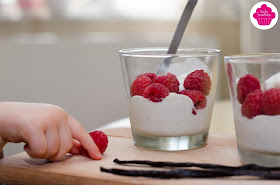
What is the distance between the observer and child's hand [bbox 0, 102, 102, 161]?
53 centimetres

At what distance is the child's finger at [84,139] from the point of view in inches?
22.8

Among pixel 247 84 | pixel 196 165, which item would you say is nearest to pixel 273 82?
pixel 247 84

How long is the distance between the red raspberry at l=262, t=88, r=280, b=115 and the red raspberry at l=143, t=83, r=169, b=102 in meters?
0.15

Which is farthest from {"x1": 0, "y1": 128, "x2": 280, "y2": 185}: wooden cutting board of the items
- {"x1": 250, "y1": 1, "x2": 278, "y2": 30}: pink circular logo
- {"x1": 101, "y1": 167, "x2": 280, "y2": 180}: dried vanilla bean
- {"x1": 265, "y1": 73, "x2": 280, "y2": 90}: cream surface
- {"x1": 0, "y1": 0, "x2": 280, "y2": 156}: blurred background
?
{"x1": 0, "y1": 0, "x2": 280, "y2": 156}: blurred background

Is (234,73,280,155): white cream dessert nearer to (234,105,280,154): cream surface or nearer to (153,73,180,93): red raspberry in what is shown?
(234,105,280,154): cream surface

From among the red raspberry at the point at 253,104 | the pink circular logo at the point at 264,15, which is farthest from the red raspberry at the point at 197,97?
the pink circular logo at the point at 264,15

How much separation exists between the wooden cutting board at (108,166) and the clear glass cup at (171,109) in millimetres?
18

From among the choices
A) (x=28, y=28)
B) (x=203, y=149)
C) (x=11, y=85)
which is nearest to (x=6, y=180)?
(x=203, y=149)

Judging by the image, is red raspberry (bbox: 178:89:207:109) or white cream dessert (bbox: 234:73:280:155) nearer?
white cream dessert (bbox: 234:73:280:155)

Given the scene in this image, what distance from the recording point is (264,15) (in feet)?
2.58

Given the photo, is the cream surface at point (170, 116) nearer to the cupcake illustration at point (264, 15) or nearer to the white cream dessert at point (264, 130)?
the white cream dessert at point (264, 130)

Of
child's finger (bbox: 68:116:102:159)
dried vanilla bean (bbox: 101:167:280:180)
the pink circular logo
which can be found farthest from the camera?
the pink circular logo

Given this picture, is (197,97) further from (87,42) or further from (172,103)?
(87,42)

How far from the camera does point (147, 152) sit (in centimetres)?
61
